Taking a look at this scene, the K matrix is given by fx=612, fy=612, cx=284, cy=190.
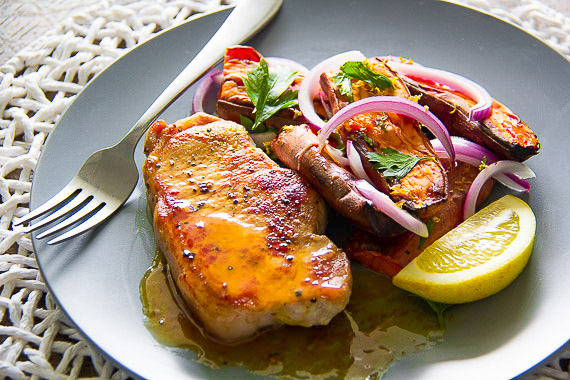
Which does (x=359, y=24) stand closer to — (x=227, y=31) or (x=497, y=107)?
(x=227, y=31)

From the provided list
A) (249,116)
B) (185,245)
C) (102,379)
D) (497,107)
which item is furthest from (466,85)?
(102,379)

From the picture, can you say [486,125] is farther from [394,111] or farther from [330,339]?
[330,339]

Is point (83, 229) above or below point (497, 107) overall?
below

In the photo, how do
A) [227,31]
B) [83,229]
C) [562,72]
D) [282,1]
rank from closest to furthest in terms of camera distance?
[83,229], [562,72], [227,31], [282,1]

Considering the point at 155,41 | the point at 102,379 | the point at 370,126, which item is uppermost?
the point at 370,126

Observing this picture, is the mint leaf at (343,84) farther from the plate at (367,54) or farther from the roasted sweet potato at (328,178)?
the plate at (367,54)

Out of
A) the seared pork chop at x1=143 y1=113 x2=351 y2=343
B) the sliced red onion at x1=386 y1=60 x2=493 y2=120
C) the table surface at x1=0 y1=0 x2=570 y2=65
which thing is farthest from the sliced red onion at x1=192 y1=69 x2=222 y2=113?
the table surface at x1=0 y1=0 x2=570 y2=65
